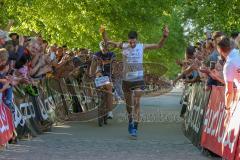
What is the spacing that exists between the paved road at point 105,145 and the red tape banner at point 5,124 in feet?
0.79

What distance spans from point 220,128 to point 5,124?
369 centimetres

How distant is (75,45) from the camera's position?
129ft

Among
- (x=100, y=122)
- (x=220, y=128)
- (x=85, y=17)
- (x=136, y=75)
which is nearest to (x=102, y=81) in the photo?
(x=100, y=122)

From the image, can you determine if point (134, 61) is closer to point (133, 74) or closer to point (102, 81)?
point (133, 74)

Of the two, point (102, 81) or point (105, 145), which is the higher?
point (102, 81)

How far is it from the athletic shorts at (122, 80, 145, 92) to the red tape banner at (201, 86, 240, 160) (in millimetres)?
2961

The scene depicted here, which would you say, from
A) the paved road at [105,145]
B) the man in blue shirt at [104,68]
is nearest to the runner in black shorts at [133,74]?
the paved road at [105,145]

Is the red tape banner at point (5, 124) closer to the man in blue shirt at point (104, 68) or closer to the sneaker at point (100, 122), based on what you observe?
the man in blue shirt at point (104, 68)

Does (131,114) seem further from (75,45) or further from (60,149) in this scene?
(75,45)

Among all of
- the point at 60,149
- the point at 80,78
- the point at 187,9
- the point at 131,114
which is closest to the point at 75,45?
the point at 187,9

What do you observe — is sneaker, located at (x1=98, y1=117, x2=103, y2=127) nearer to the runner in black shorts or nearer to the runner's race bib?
the runner's race bib

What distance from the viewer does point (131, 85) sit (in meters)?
15.1

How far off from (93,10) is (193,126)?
66.2 ft

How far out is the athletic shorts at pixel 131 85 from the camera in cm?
1509
